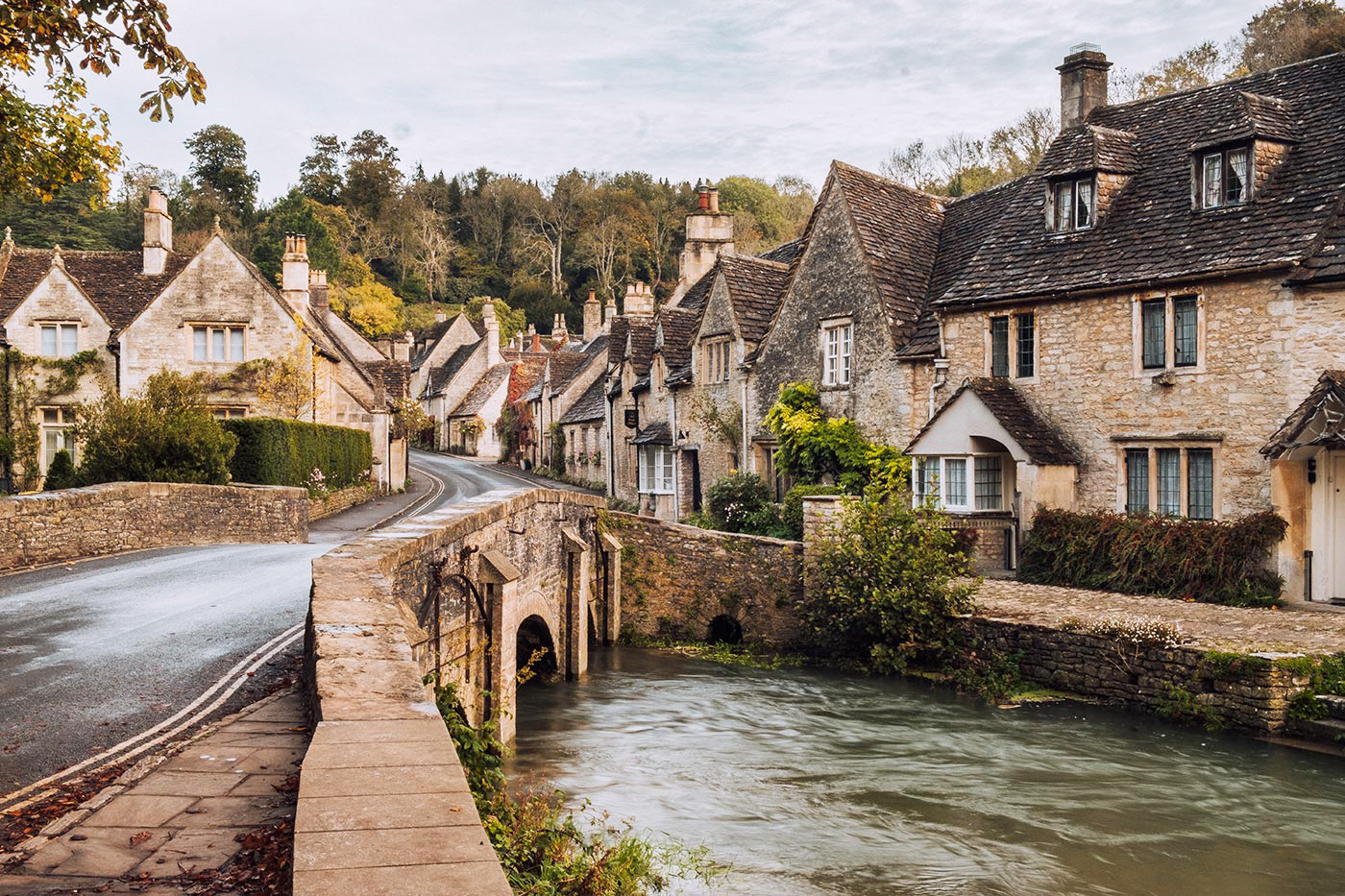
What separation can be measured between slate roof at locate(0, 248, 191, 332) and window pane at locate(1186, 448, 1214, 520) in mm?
31685

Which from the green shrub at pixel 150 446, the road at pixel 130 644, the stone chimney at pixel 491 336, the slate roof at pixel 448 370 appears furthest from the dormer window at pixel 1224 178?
the slate roof at pixel 448 370

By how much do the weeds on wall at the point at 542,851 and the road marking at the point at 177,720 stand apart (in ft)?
5.53

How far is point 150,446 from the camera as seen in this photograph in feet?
79.1

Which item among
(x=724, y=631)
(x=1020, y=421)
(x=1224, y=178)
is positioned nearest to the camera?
(x=1224, y=178)

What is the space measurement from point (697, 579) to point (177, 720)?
16930 millimetres

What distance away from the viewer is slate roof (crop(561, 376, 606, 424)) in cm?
4878

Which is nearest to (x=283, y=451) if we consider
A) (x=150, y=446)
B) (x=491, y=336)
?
(x=150, y=446)

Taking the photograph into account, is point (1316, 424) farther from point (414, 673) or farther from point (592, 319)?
point (592, 319)

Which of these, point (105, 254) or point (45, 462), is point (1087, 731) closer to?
point (45, 462)

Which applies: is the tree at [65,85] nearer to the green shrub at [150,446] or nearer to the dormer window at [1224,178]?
the green shrub at [150,446]

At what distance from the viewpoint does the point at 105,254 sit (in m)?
41.6

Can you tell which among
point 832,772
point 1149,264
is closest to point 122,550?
point 832,772

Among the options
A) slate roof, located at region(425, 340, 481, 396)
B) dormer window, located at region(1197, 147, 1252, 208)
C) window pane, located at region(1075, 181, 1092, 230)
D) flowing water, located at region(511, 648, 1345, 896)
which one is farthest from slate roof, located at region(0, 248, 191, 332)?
slate roof, located at region(425, 340, 481, 396)

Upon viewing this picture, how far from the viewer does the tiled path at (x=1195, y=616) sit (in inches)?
617
